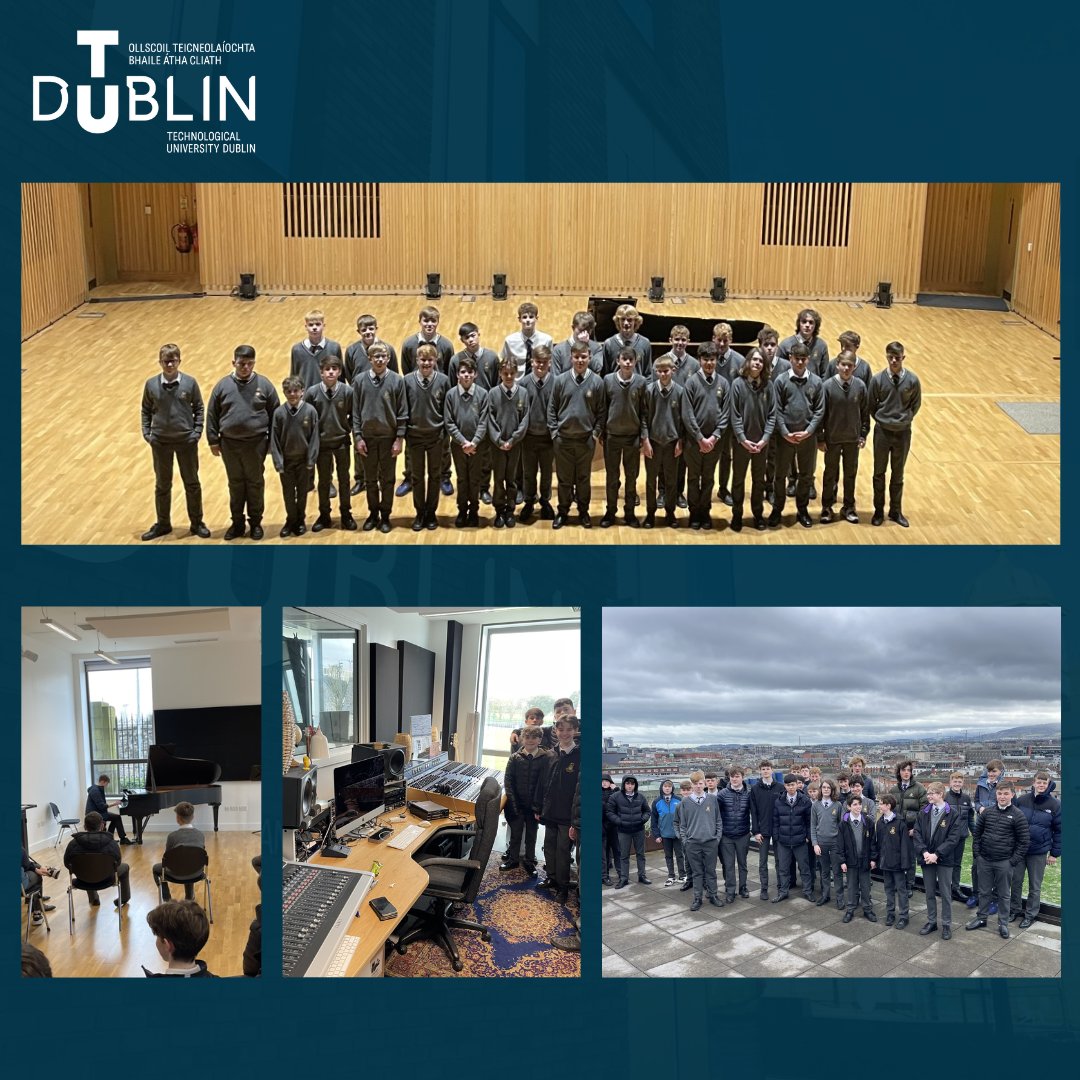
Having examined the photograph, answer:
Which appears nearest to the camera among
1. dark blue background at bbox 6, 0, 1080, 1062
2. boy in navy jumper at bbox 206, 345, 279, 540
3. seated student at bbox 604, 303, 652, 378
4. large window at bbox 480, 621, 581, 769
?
dark blue background at bbox 6, 0, 1080, 1062

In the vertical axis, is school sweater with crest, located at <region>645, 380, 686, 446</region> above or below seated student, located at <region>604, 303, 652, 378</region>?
below

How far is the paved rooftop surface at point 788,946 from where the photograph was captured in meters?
6.86

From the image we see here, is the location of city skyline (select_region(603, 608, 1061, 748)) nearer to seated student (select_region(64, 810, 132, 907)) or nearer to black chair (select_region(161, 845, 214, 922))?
black chair (select_region(161, 845, 214, 922))

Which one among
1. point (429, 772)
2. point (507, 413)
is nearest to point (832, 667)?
point (429, 772)

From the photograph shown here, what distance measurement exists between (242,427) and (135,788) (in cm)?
186

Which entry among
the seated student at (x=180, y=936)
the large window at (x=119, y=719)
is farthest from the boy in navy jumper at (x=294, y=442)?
the seated student at (x=180, y=936)

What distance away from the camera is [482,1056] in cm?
680

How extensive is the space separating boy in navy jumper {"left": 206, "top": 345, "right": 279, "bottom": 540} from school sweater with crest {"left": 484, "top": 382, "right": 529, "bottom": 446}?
110cm

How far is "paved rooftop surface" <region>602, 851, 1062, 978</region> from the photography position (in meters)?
6.86

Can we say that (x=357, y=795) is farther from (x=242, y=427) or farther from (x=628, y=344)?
(x=628, y=344)

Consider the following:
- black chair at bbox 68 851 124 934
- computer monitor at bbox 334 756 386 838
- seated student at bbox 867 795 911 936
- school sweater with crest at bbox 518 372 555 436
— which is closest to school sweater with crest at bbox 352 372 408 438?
school sweater with crest at bbox 518 372 555 436

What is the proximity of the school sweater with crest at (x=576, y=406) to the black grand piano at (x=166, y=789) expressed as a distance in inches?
96.8
